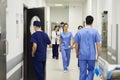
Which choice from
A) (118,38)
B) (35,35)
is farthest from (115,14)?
(35,35)

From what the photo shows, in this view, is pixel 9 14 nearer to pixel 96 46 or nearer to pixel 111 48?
pixel 96 46

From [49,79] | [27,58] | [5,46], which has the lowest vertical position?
[49,79]

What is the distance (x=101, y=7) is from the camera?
459 inches

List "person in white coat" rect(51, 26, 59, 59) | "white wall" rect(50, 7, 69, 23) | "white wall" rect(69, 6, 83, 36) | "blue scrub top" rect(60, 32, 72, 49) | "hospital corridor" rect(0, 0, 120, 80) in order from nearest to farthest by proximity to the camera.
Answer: "hospital corridor" rect(0, 0, 120, 80), "blue scrub top" rect(60, 32, 72, 49), "person in white coat" rect(51, 26, 59, 59), "white wall" rect(69, 6, 83, 36), "white wall" rect(50, 7, 69, 23)

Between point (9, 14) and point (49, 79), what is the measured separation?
3.41 m

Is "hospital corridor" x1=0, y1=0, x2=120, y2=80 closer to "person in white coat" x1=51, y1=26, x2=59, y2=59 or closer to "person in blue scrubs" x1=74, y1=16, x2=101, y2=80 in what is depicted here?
"person in blue scrubs" x1=74, y1=16, x2=101, y2=80

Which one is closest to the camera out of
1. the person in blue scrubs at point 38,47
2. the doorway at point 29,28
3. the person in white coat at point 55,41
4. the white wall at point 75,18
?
the person in blue scrubs at point 38,47

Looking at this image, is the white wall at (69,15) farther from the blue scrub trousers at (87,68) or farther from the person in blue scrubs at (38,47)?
the blue scrub trousers at (87,68)

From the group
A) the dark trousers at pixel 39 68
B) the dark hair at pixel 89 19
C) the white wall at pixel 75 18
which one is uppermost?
the white wall at pixel 75 18

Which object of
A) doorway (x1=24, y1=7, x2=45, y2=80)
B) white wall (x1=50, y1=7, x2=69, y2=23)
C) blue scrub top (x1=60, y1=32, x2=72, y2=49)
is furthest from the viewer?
white wall (x1=50, y1=7, x2=69, y2=23)

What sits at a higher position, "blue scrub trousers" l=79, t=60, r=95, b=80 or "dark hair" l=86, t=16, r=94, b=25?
"dark hair" l=86, t=16, r=94, b=25

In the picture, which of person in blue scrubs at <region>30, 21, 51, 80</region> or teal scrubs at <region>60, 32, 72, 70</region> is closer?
person in blue scrubs at <region>30, 21, 51, 80</region>

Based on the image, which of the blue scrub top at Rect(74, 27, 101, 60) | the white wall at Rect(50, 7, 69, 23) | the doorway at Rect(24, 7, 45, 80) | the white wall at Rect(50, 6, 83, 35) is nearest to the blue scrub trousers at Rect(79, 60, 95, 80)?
the blue scrub top at Rect(74, 27, 101, 60)

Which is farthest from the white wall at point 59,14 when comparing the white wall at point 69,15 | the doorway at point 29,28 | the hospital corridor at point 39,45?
the doorway at point 29,28
